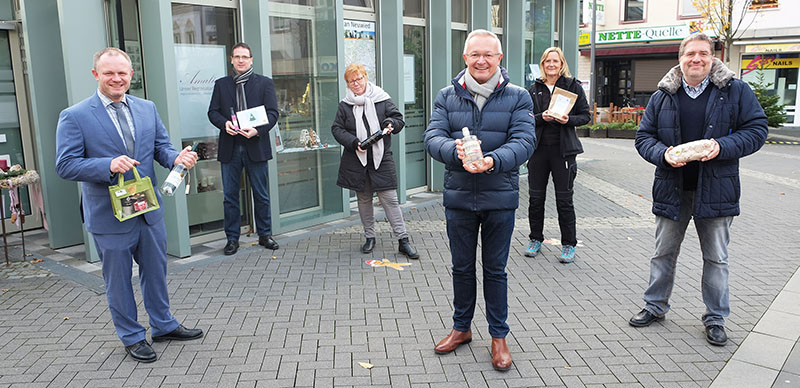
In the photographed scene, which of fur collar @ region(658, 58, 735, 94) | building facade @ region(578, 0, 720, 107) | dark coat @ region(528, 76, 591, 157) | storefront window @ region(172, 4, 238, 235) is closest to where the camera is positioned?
fur collar @ region(658, 58, 735, 94)

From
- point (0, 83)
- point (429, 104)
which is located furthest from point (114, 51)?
point (429, 104)

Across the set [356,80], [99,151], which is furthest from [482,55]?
[356,80]

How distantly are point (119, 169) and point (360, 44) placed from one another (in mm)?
5826

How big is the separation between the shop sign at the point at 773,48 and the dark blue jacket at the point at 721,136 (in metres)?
22.9

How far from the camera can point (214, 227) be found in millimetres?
7465

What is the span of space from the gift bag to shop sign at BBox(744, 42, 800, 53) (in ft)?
83.3

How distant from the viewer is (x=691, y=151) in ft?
13.4

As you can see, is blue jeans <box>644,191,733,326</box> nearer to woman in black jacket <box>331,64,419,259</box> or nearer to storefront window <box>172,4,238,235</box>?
woman in black jacket <box>331,64,419,259</box>

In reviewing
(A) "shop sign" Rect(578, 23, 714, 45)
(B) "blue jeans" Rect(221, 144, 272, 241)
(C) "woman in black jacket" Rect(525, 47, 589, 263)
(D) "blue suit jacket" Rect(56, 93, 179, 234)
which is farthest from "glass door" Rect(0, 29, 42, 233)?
(A) "shop sign" Rect(578, 23, 714, 45)

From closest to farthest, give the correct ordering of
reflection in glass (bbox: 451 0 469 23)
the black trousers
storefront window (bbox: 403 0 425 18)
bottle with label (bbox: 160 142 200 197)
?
bottle with label (bbox: 160 142 200 197)
the black trousers
storefront window (bbox: 403 0 425 18)
reflection in glass (bbox: 451 0 469 23)

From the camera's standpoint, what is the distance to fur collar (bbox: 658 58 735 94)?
13.6 ft

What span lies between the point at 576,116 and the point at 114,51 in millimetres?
4074

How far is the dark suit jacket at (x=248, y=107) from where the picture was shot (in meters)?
6.55

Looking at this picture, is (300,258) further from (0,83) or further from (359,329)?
(0,83)
